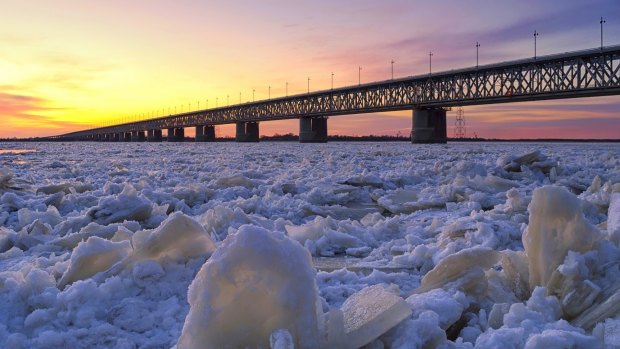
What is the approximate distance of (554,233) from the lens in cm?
224

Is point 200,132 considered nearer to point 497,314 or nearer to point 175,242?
point 175,242

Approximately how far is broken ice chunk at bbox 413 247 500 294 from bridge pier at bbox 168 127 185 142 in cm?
13184

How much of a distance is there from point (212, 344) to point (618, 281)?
5.73 ft

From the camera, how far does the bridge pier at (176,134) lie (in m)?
129

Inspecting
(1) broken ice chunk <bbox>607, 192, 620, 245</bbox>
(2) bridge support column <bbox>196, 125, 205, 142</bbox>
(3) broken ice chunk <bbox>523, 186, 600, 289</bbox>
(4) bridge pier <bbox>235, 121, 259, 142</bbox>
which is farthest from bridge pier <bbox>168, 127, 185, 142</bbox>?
(3) broken ice chunk <bbox>523, 186, 600, 289</bbox>

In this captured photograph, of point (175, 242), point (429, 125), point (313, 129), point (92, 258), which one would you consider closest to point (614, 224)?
point (175, 242)

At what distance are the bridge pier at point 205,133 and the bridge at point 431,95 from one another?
2.52 meters

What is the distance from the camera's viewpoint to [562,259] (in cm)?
218

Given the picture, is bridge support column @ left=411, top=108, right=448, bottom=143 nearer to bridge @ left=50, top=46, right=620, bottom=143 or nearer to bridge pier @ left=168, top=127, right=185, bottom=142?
bridge @ left=50, top=46, right=620, bottom=143

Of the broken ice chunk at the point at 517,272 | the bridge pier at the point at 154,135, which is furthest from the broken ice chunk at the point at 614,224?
the bridge pier at the point at 154,135

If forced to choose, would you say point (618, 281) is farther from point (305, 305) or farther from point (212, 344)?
point (212, 344)

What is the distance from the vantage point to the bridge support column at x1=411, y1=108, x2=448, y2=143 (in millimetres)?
66312

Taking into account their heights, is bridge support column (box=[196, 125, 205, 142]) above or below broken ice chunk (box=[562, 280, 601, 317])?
above

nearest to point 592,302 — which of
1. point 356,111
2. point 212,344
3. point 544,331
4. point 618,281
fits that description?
point 618,281
